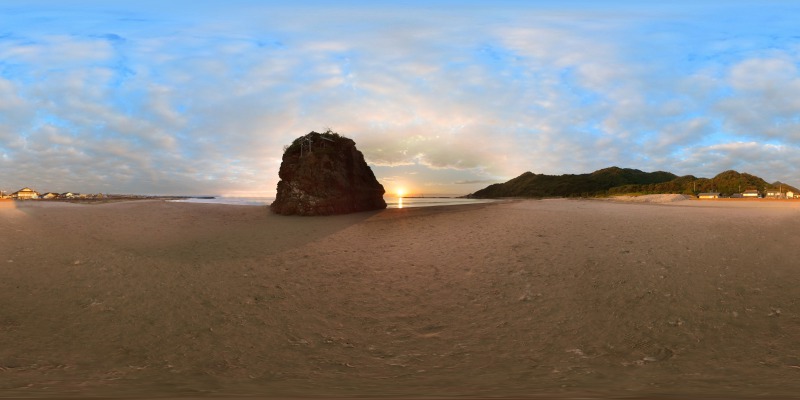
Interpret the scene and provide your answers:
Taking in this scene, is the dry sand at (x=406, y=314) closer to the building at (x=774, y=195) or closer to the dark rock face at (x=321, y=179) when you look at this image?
the dark rock face at (x=321, y=179)

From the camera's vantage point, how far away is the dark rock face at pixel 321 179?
1878 cm

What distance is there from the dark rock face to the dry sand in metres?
6.43

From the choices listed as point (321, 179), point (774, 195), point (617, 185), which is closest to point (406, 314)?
point (321, 179)

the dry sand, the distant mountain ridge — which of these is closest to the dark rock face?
the dry sand

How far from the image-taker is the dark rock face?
18.8 metres

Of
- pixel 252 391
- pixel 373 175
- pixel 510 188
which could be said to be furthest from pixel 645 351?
pixel 510 188

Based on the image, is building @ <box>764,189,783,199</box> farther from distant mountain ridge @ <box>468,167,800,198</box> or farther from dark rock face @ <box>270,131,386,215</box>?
dark rock face @ <box>270,131,386,215</box>

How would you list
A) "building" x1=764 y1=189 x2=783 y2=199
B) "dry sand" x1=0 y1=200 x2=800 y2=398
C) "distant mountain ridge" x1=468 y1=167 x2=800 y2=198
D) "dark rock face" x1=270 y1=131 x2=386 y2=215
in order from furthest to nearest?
"distant mountain ridge" x1=468 y1=167 x2=800 y2=198
"building" x1=764 y1=189 x2=783 y2=199
"dark rock face" x1=270 y1=131 x2=386 y2=215
"dry sand" x1=0 y1=200 x2=800 y2=398

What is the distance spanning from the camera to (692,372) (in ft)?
16.1

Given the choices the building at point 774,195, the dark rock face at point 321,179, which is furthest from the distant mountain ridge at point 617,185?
the dark rock face at point 321,179

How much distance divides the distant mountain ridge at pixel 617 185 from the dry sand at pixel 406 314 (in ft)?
296

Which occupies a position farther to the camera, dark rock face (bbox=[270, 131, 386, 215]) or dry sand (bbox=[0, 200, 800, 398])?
dark rock face (bbox=[270, 131, 386, 215])

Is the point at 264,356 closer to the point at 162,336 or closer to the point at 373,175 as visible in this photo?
the point at 162,336

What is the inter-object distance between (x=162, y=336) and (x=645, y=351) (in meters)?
7.83
